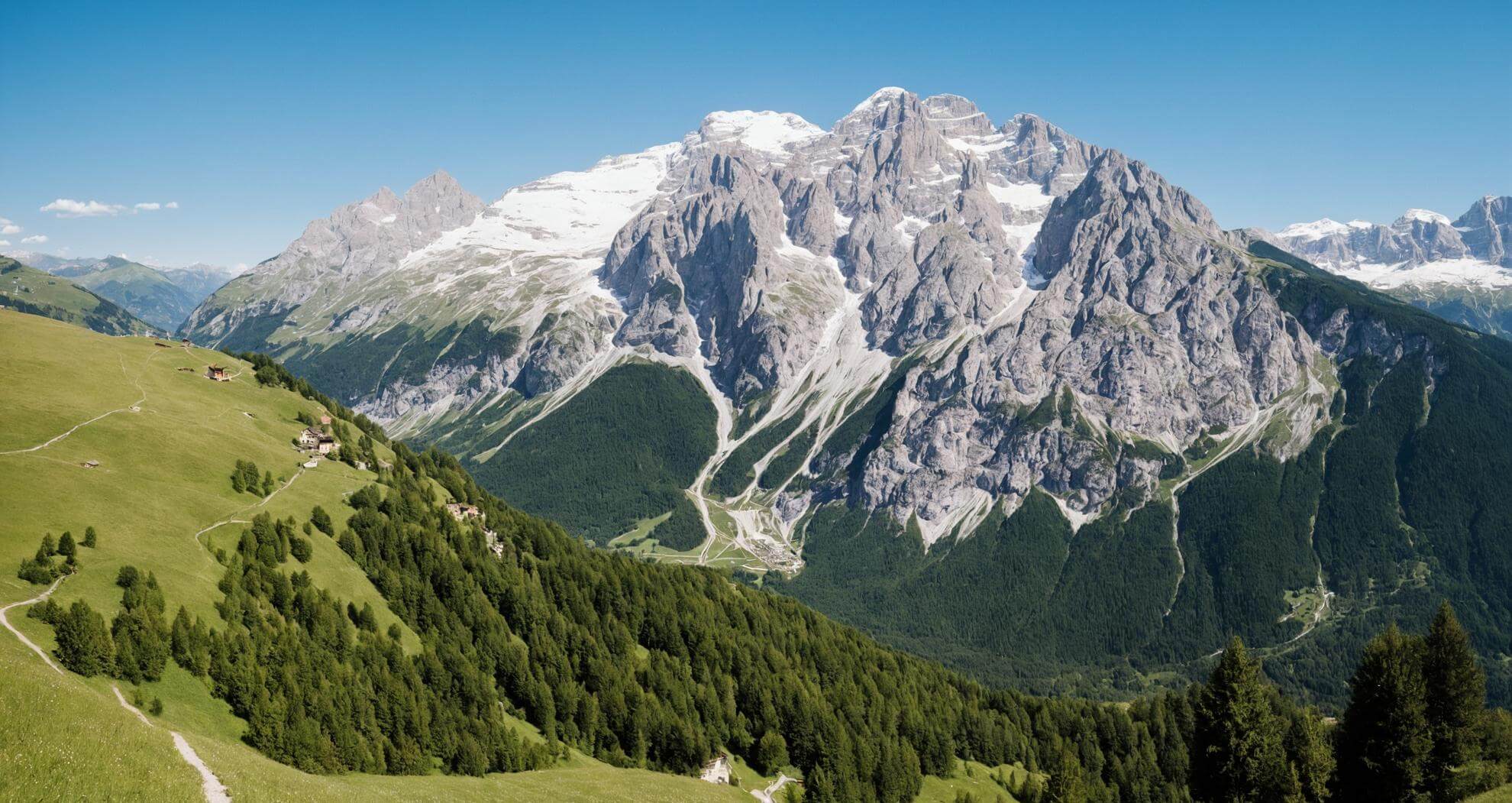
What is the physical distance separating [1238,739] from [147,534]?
107 metres

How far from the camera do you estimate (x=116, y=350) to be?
136875 millimetres

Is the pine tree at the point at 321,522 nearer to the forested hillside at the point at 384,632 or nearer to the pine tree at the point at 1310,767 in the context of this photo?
the forested hillside at the point at 384,632

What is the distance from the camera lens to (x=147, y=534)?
86875mm

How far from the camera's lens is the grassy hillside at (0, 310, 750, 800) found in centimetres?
3741

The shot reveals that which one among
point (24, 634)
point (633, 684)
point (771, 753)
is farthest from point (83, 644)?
point (771, 753)

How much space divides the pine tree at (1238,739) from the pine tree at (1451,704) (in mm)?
11168

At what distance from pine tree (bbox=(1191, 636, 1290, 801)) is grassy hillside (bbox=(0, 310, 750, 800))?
4531 cm

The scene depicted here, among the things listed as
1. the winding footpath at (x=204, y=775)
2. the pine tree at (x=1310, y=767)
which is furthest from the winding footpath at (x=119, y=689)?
the pine tree at (x=1310, y=767)

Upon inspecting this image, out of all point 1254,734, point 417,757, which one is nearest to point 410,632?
point 417,757

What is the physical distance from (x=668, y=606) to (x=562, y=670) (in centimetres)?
2635

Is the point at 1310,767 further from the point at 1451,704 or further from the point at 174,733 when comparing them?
the point at 174,733

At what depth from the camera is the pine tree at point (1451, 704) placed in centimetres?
6788

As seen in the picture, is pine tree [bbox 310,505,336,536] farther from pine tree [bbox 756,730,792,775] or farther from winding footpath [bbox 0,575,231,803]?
pine tree [bbox 756,730,792,775]

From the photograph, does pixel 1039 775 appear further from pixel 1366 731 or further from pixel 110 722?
pixel 110 722
